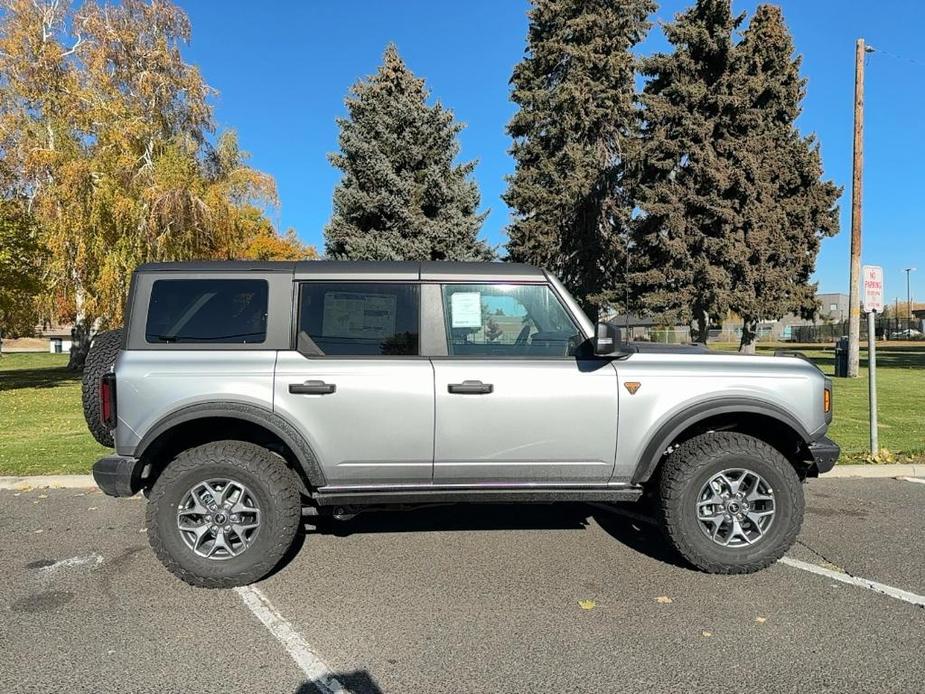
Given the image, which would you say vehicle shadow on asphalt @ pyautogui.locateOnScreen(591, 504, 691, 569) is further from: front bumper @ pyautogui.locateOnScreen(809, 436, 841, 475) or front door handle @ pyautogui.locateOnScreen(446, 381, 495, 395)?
front door handle @ pyautogui.locateOnScreen(446, 381, 495, 395)

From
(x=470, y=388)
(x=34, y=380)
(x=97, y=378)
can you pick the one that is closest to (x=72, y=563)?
(x=97, y=378)

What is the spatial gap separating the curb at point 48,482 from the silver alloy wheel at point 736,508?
18.5 ft

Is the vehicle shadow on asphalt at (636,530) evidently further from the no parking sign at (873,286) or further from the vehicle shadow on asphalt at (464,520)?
the no parking sign at (873,286)

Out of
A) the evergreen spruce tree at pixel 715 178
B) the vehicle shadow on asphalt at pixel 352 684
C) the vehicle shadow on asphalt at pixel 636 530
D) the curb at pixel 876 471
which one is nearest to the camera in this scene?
the vehicle shadow on asphalt at pixel 352 684

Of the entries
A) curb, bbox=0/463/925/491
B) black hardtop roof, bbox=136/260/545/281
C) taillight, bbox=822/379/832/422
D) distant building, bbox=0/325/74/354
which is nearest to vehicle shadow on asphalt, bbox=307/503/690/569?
taillight, bbox=822/379/832/422

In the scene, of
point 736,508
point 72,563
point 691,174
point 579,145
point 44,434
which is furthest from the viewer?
point 579,145

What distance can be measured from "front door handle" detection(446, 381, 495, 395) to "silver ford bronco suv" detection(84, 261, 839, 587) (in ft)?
0.04

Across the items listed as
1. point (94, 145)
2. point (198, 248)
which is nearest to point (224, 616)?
point (198, 248)

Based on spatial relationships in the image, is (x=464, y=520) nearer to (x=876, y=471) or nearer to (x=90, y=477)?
(x=90, y=477)

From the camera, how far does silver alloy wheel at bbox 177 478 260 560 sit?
12.5 ft

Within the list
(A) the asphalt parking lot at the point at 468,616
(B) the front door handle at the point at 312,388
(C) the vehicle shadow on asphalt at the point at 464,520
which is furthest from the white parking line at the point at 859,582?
(B) the front door handle at the point at 312,388

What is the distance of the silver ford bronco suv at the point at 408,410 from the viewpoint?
3791 millimetres

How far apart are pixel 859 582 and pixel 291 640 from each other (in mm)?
3343

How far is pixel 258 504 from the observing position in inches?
150
